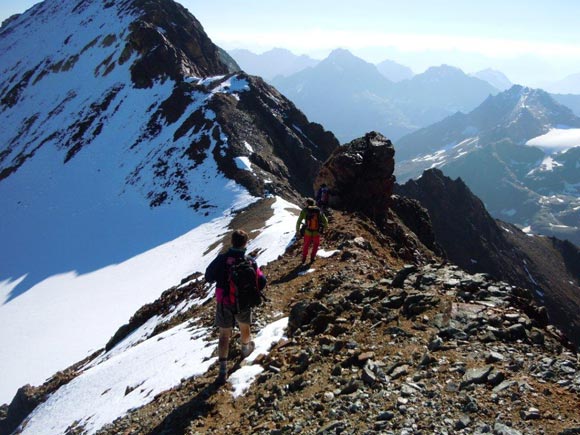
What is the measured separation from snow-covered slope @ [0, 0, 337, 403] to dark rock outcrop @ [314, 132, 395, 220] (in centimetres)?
1293

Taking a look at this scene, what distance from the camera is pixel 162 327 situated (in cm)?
2381

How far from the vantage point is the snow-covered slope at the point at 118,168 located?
39.1 meters

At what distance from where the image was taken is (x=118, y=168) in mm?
66438

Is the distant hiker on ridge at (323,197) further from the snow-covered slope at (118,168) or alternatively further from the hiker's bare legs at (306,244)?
the snow-covered slope at (118,168)

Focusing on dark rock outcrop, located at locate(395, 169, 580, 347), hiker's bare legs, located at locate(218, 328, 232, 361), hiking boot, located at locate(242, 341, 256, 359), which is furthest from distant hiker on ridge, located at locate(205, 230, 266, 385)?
dark rock outcrop, located at locate(395, 169, 580, 347)

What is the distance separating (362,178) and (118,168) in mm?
46992

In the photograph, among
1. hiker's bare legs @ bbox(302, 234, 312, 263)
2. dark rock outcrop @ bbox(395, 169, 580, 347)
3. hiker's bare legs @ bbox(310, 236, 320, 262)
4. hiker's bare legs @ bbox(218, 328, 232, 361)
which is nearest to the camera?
hiker's bare legs @ bbox(218, 328, 232, 361)

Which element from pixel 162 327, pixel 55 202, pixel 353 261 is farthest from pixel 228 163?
pixel 353 261

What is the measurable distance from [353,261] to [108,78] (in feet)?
284

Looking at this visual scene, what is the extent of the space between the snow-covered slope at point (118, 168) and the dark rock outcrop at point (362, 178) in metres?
12.9

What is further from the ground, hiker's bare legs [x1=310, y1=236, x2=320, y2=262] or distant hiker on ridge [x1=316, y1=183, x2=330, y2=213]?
distant hiker on ridge [x1=316, y1=183, x2=330, y2=213]

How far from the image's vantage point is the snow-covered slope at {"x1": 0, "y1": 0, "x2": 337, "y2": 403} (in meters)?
39.1

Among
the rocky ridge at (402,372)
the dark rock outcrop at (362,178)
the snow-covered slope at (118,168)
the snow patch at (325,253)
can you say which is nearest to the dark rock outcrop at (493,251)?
the snow-covered slope at (118,168)

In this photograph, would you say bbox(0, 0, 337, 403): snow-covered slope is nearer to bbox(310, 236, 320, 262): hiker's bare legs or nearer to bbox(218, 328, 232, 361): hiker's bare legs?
bbox(310, 236, 320, 262): hiker's bare legs
